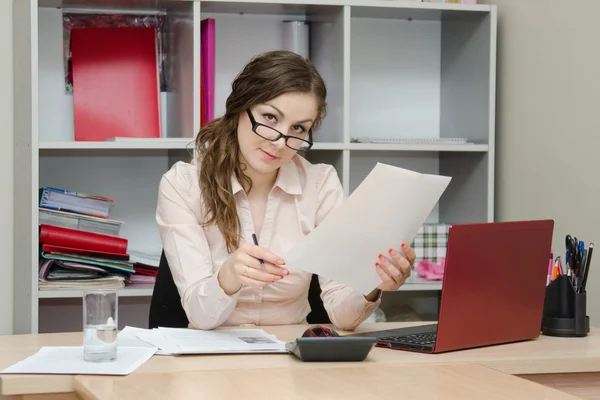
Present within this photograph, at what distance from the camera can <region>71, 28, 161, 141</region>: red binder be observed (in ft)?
8.64

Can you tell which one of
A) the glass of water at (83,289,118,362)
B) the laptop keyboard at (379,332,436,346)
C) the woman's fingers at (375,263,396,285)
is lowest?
the laptop keyboard at (379,332,436,346)

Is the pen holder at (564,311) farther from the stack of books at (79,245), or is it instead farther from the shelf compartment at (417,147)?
the stack of books at (79,245)

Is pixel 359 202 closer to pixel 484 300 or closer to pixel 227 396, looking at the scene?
pixel 484 300

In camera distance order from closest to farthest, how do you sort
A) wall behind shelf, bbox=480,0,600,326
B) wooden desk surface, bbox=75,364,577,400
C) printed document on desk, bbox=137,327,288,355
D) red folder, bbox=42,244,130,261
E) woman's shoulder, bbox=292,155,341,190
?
wooden desk surface, bbox=75,364,577,400, printed document on desk, bbox=137,327,288,355, woman's shoulder, bbox=292,155,341,190, wall behind shelf, bbox=480,0,600,326, red folder, bbox=42,244,130,261

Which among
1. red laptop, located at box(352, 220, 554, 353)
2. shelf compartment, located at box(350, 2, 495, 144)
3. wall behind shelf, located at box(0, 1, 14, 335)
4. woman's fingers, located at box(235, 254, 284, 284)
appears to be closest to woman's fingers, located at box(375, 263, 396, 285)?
red laptop, located at box(352, 220, 554, 353)

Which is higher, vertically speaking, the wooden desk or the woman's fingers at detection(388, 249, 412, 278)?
the woman's fingers at detection(388, 249, 412, 278)

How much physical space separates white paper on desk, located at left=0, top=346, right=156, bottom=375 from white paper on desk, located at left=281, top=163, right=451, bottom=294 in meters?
0.32

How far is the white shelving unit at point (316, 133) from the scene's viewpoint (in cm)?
250

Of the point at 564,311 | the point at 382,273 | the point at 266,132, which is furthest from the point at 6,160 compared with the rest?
the point at 564,311

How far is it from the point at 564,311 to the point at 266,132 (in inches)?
29.6

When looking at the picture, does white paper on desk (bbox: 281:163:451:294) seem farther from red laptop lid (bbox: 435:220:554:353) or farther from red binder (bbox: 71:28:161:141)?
red binder (bbox: 71:28:161:141)

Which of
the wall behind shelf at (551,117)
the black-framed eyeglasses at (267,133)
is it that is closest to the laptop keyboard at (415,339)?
the black-framed eyeglasses at (267,133)

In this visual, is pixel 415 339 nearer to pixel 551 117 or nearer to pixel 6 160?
pixel 551 117

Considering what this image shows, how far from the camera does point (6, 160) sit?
8.80 feet
